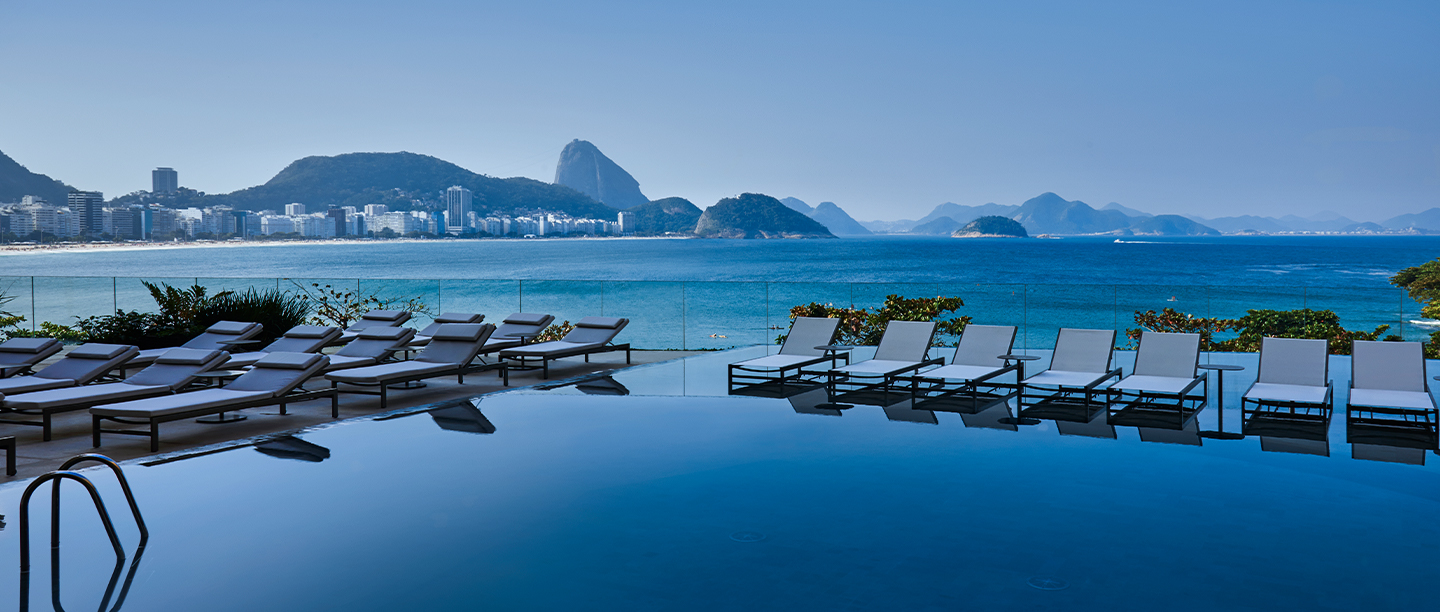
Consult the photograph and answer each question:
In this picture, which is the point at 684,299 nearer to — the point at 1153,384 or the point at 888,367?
the point at 888,367

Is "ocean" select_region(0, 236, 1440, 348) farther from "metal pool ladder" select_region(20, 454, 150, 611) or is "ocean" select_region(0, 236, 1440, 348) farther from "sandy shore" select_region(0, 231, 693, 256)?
"metal pool ladder" select_region(20, 454, 150, 611)

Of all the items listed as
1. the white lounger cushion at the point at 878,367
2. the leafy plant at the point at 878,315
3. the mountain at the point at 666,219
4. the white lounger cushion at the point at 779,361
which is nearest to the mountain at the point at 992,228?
the mountain at the point at 666,219

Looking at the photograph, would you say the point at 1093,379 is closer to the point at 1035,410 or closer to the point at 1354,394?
the point at 1035,410

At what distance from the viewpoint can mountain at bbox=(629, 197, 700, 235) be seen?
97.4 meters

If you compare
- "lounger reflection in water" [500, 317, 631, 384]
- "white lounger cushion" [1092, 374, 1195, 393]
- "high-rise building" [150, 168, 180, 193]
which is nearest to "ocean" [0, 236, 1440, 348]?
"lounger reflection in water" [500, 317, 631, 384]

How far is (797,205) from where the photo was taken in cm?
11981

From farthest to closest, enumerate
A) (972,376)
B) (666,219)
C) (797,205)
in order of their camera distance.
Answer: (797,205), (666,219), (972,376)

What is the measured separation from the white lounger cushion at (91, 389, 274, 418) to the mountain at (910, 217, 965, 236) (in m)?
119

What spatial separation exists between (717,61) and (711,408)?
39278 millimetres

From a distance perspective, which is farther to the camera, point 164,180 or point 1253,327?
point 164,180

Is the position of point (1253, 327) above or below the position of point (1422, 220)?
below

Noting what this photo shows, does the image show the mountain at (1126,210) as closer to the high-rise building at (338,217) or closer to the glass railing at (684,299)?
the high-rise building at (338,217)

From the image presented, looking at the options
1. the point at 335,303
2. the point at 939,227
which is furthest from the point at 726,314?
the point at 939,227

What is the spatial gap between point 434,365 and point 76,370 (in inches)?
102
